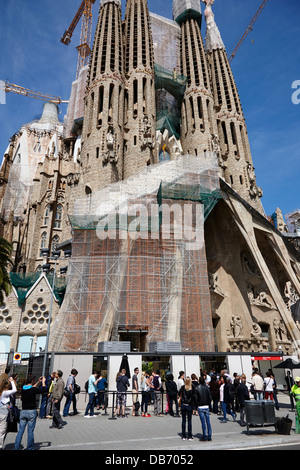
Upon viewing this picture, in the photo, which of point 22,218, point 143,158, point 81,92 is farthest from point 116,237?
point 81,92

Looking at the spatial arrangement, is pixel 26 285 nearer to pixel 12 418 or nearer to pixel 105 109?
pixel 105 109

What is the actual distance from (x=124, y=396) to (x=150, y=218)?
1550cm

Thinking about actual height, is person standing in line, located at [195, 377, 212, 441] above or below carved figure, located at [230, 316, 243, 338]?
below

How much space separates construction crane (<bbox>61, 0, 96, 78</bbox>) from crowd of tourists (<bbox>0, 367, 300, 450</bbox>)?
2586 inches

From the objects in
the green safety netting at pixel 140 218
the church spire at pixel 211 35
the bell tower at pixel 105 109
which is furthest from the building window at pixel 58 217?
the church spire at pixel 211 35

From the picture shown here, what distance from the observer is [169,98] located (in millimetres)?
44469

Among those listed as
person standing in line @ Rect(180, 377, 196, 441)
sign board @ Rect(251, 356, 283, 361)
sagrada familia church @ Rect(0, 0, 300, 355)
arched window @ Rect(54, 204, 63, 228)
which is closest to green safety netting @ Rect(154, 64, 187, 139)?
sagrada familia church @ Rect(0, 0, 300, 355)

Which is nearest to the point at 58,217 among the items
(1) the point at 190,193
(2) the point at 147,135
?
(2) the point at 147,135

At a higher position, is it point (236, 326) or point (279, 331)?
point (236, 326)

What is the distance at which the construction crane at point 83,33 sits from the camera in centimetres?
6600

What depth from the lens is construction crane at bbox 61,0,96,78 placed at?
66000 mm

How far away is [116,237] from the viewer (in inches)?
932

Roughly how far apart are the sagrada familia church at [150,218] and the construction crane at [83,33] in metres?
21.6

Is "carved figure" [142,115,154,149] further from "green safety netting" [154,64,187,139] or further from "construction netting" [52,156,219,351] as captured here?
"green safety netting" [154,64,187,139]
